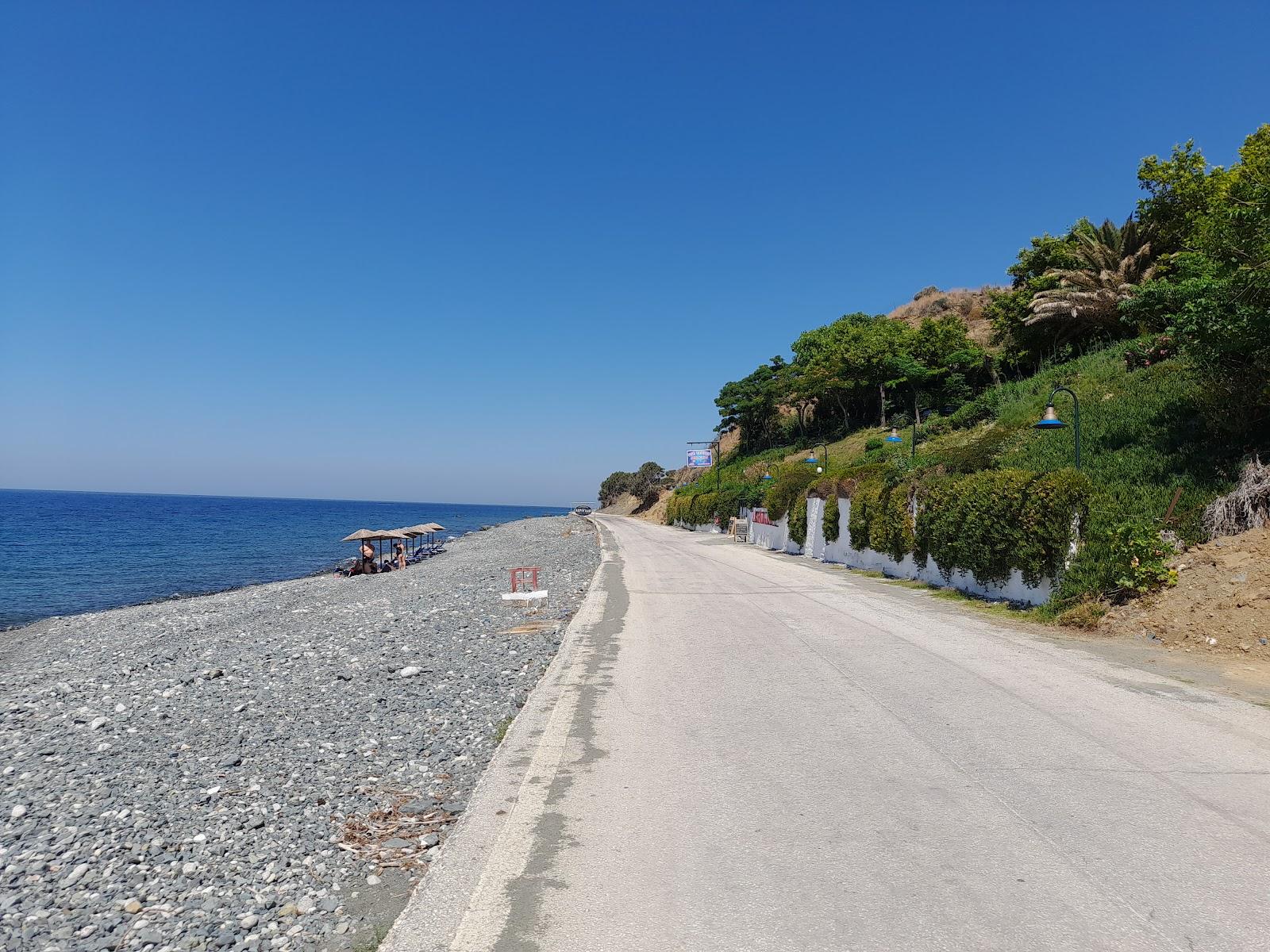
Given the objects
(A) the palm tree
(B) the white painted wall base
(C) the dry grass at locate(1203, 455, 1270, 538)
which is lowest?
(B) the white painted wall base

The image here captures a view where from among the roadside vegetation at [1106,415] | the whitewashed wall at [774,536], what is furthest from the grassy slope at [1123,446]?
the whitewashed wall at [774,536]

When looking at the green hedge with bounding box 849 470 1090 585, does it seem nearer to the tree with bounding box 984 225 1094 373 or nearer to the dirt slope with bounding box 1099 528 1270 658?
the dirt slope with bounding box 1099 528 1270 658

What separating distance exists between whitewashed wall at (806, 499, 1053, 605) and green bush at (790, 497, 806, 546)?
426mm

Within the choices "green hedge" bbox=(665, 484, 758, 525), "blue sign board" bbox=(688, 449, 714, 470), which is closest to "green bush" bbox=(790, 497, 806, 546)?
"green hedge" bbox=(665, 484, 758, 525)

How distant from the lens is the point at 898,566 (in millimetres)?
20062

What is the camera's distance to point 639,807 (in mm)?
4668

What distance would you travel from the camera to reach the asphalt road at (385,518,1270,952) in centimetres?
332

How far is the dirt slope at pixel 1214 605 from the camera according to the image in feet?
30.7

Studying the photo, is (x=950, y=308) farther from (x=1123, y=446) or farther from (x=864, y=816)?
(x=864, y=816)

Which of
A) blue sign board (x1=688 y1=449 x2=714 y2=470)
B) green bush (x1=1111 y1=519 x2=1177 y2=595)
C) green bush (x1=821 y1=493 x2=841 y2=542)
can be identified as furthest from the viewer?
blue sign board (x1=688 y1=449 x2=714 y2=470)

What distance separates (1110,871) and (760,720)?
3.13 metres

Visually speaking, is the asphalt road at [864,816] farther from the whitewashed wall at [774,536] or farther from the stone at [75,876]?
the whitewashed wall at [774,536]

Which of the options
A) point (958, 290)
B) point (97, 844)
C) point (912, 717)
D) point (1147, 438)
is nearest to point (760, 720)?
point (912, 717)

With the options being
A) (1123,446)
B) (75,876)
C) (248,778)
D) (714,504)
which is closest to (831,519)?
(1123,446)
